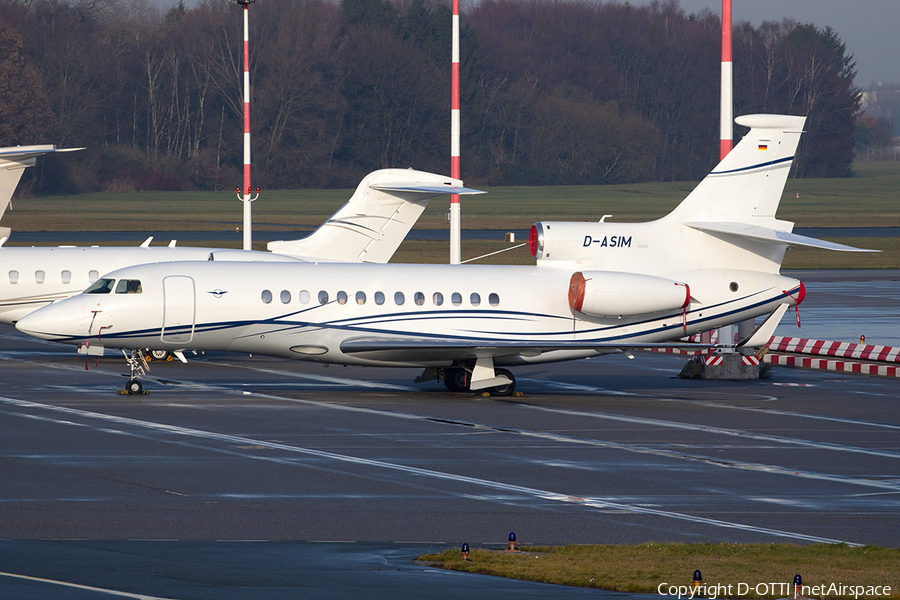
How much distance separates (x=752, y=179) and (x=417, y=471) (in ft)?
39.1

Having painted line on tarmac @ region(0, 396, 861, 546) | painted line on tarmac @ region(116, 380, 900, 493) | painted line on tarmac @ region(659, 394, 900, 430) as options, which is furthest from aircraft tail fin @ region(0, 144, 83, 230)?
painted line on tarmac @ region(659, 394, 900, 430)

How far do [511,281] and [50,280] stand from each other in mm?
12254

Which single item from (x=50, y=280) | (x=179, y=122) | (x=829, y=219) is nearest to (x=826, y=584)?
(x=50, y=280)

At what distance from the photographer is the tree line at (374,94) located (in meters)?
116

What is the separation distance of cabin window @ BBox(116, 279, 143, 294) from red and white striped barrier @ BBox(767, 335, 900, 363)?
1623 centimetres

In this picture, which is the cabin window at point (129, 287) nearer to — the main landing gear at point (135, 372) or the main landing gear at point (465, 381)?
the main landing gear at point (135, 372)

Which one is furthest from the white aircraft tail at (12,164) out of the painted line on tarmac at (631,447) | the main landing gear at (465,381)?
the main landing gear at (465,381)

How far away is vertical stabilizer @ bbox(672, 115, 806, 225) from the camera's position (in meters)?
24.9

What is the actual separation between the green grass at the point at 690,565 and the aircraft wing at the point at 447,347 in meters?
11.6

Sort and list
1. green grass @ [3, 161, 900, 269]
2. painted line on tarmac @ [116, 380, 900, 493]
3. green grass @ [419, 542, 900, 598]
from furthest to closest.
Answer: green grass @ [3, 161, 900, 269] < painted line on tarmac @ [116, 380, 900, 493] < green grass @ [419, 542, 900, 598]

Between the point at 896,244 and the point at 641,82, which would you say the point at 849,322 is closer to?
the point at 896,244

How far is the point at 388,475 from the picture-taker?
16.5m

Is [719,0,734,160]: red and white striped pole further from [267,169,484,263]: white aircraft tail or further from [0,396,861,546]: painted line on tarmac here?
[0,396,861,546]: painted line on tarmac

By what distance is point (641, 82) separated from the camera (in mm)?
150250
